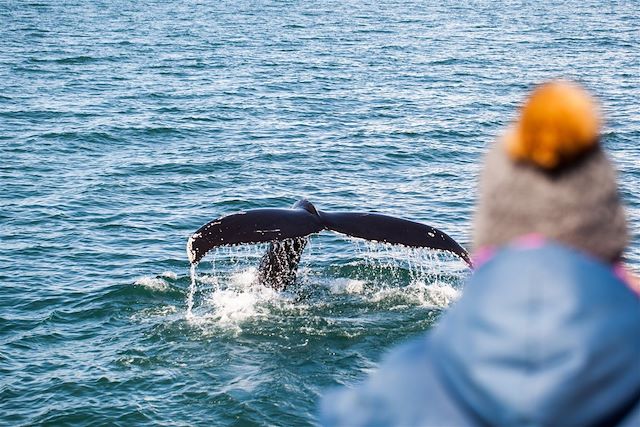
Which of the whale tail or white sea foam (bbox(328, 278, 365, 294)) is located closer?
the whale tail

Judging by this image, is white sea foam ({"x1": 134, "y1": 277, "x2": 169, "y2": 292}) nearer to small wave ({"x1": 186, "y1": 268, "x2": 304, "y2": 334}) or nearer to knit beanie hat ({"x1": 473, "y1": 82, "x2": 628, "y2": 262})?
small wave ({"x1": 186, "y1": 268, "x2": 304, "y2": 334})

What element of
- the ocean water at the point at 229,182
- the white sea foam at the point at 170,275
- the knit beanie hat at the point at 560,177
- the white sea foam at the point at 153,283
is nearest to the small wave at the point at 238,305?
the ocean water at the point at 229,182

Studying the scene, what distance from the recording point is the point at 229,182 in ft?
73.0

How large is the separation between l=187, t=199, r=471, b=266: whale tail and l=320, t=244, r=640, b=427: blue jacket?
9.76 meters

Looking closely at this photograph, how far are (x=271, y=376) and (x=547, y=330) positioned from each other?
10633 mm

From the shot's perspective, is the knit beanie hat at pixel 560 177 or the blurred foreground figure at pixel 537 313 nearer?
the blurred foreground figure at pixel 537 313

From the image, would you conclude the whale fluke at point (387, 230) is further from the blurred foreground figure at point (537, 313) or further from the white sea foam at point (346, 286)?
the blurred foreground figure at point (537, 313)

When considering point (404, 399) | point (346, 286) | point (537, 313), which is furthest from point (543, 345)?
point (346, 286)

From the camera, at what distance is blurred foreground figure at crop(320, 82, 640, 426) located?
5.27 feet

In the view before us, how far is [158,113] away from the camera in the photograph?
29438mm

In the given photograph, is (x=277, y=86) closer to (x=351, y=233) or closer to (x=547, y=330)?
(x=351, y=233)

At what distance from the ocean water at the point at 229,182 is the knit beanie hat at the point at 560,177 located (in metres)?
9.50

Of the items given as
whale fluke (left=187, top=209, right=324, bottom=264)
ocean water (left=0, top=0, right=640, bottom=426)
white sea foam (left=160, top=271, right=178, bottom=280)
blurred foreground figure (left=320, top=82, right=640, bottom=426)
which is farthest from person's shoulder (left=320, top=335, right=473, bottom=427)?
white sea foam (left=160, top=271, right=178, bottom=280)

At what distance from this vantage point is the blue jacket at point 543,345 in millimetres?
1600
